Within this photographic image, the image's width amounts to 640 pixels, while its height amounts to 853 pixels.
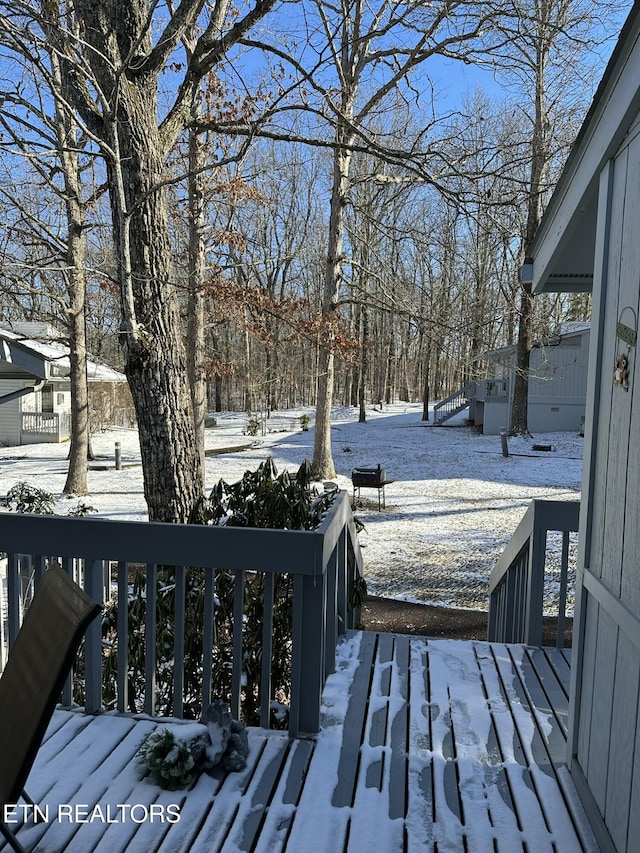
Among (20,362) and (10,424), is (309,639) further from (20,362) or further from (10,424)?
(10,424)

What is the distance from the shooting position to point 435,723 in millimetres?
2732

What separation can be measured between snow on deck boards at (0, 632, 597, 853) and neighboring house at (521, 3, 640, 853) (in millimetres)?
269

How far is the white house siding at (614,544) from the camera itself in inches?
73.0

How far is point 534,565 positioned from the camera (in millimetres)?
3473

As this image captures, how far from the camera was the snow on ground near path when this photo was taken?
8383 millimetres

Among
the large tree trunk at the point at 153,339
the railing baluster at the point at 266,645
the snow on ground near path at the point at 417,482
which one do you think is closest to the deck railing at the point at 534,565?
the railing baluster at the point at 266,645

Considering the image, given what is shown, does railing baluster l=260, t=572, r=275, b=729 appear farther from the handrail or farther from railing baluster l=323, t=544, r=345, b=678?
the handrail

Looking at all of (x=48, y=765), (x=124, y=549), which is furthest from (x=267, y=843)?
(x=124, y=549)

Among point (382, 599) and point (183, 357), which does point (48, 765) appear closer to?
point (183, 357)

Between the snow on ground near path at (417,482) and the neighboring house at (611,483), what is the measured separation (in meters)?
4.95

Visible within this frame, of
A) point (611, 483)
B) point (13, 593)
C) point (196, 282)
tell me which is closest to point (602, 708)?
point (611, 483)

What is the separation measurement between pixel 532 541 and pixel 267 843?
7.06 feet

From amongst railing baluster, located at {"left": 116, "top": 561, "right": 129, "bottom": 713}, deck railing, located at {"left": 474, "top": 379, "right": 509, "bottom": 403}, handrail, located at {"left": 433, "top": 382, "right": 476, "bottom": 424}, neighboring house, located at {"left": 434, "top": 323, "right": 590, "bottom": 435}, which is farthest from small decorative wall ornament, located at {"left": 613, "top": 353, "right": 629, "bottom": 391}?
handrail, located at {"left": 433, "top": 382, "right": 476, "bottom": 424}

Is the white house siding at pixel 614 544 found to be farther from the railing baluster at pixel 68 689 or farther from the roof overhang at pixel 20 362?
the roof overhang at pixel 20 362
